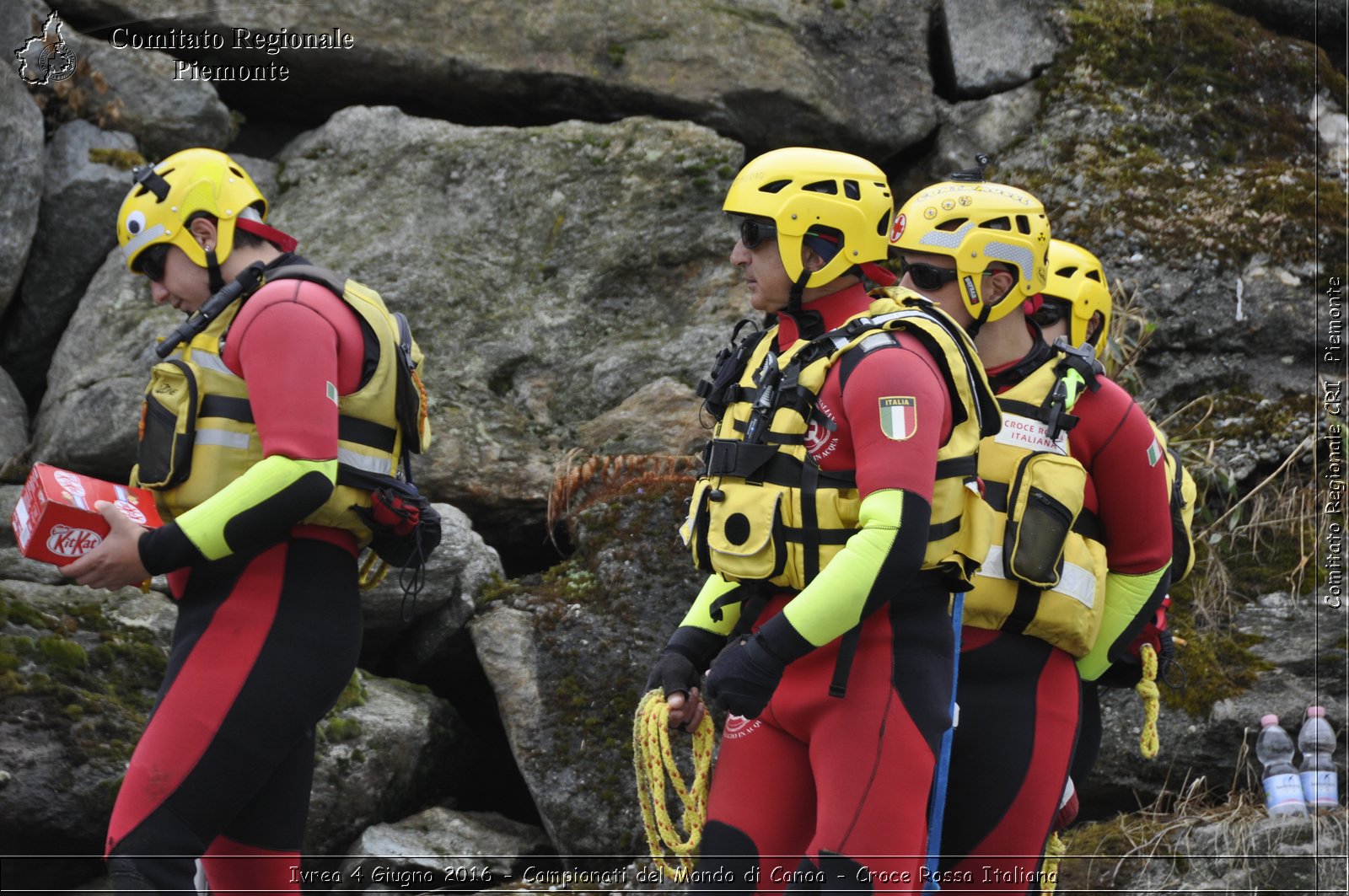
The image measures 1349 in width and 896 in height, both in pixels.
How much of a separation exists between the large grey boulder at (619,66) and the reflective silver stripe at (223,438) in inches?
211

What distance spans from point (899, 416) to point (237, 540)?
193 centimetres

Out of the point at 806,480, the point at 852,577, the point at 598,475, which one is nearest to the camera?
the point at 852,577

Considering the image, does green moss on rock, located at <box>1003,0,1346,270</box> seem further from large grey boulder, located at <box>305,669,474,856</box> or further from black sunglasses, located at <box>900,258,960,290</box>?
large grey boulder, located at <box>305,669,474,856</box>

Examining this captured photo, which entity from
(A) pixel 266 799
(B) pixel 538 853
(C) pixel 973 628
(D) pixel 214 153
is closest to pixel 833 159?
(C) pixel 973 628

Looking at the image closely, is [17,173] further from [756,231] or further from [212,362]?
[756,231]

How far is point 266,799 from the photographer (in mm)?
4305

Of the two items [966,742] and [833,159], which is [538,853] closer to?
[966,742]

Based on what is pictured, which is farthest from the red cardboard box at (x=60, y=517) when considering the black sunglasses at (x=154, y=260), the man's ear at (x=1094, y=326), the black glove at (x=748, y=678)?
the man's ear at (x=1094, y=326)

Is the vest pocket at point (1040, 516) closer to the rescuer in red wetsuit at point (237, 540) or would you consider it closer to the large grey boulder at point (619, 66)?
the rescuer in red wetsuit at point (237, 540)

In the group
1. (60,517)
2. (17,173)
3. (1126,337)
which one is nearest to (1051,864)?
(60,517)

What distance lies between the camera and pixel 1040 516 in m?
4.21

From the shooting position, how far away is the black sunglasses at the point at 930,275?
14.6ft

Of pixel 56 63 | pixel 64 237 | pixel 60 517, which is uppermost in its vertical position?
pixel 56 63

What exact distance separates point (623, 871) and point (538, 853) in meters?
0.48
